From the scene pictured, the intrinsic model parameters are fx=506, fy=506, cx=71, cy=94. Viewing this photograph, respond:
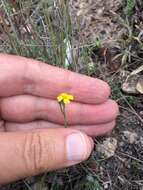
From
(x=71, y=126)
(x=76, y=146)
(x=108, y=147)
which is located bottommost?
(x=108, y=147)

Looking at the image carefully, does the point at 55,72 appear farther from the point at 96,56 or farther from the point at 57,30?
the point at 96,56

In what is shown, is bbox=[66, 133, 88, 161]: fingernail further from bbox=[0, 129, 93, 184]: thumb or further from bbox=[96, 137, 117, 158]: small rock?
bbox=[96, 137, 117, 158]: small rock

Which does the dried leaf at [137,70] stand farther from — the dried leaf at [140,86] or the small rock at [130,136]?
the small rock at [130,136]

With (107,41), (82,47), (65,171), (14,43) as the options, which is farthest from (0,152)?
(107,41)

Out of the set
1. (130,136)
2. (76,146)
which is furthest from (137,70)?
(76,146)

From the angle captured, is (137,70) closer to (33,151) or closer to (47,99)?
(47,99)

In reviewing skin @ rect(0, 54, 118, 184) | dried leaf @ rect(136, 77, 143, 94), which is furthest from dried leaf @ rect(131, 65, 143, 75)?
skin @ rect(0, 54, 118, 184)

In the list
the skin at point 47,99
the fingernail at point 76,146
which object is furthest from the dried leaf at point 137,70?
the fingernail at point 76,146
